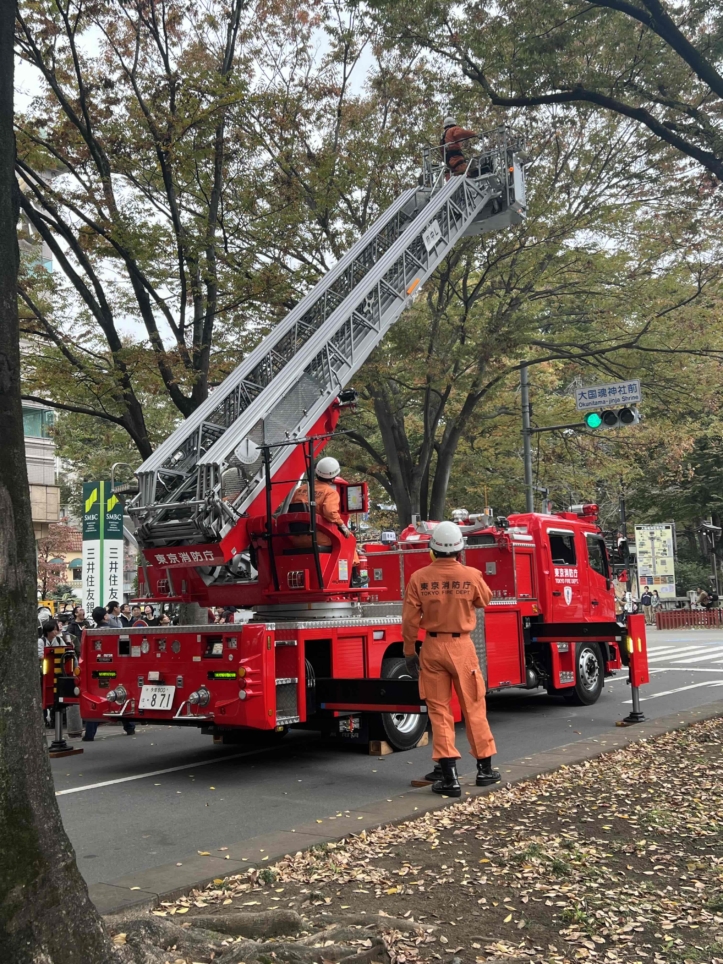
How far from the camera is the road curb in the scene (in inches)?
200

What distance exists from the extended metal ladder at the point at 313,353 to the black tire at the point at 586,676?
5.66 metres

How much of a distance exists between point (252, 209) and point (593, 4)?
22.0 ft

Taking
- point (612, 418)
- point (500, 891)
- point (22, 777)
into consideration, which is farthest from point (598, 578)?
point (22, 777)

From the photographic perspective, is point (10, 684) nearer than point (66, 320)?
Yes

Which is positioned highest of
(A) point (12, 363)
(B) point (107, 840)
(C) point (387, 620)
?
(A) point (12, 363)

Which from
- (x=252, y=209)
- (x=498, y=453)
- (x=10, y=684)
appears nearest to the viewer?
(x=10, y=684)

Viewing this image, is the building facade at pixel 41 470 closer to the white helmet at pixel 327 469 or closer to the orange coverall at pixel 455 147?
the orange coverall at pixel 455 147

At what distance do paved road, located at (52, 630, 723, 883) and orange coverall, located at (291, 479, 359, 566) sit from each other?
2400 mm

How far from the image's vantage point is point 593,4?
9.90 meters

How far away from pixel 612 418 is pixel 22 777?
15349mm

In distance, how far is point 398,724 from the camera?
10125mm

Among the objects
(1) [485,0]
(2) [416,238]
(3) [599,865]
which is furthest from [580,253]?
(3) [599,865]

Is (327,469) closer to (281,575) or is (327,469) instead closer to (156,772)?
(281,575)

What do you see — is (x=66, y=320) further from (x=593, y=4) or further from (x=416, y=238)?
(x=593, y=4)
